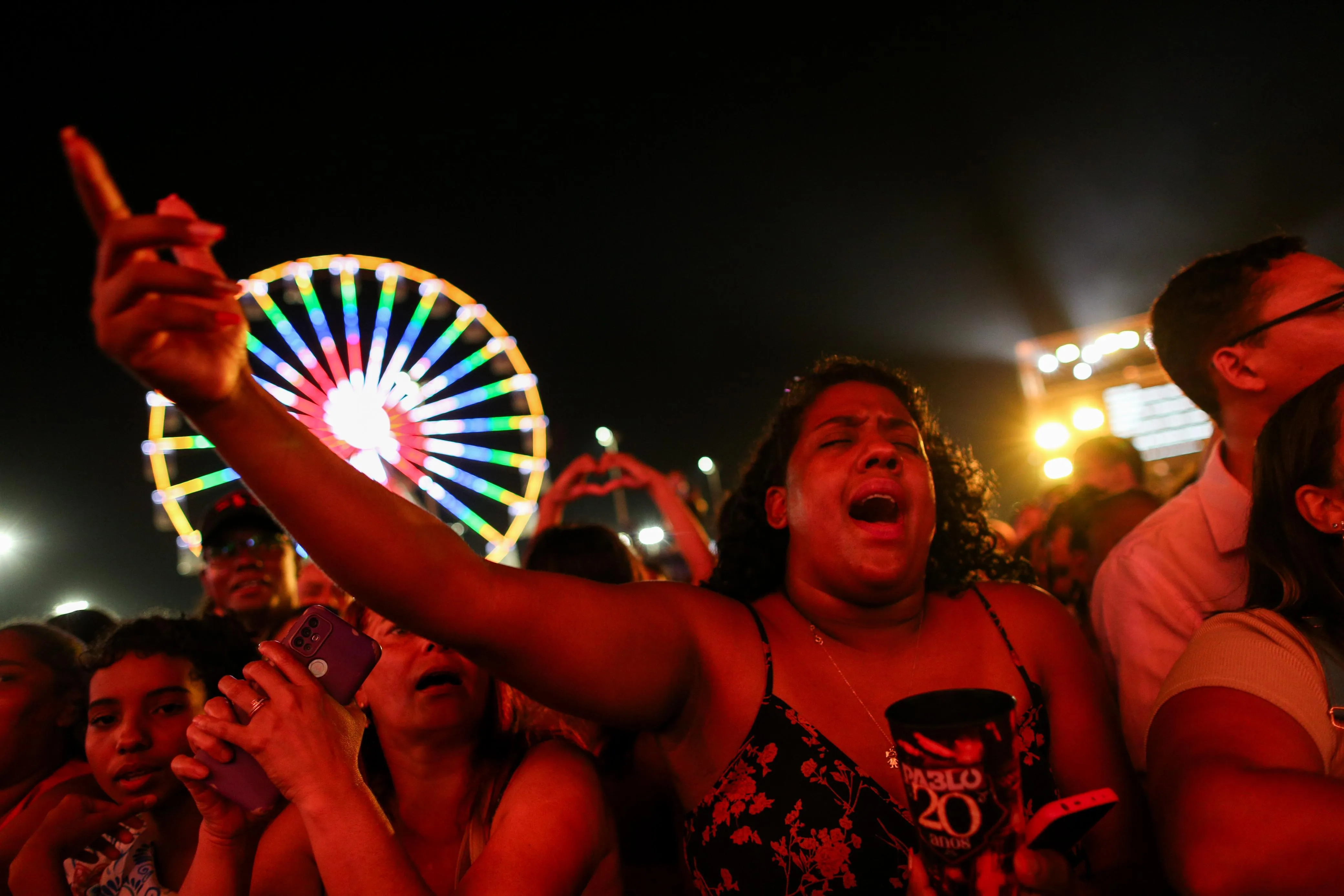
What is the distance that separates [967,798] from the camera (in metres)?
1.14

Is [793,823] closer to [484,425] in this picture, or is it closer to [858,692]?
[858,692]

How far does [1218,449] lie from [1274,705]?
1578 mm

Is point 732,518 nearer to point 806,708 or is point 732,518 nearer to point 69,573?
point 806,708

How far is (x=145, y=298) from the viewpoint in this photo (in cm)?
120

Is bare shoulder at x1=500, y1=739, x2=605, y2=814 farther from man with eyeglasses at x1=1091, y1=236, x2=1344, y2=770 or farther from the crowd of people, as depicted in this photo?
man with eyeglasses at x1=1091, y1=236, x2=1344, y2=770

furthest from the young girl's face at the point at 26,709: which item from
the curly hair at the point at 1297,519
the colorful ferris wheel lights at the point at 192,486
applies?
the colorful ferris wheel lights at the point at 192,486

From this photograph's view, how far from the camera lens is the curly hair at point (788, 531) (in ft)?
8.25

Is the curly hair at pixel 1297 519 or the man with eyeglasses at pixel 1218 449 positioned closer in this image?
the curly hair at pixel 1297 519

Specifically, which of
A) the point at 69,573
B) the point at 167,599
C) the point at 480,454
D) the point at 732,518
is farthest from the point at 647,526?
the point at 732,518

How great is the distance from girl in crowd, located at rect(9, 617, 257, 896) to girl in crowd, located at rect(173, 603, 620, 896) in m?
Answer: 0.71

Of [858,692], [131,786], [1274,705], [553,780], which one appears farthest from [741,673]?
[131,786]

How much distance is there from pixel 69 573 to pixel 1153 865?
37.0m

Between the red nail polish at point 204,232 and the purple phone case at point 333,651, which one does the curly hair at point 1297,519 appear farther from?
the red nail polish at point 204,232

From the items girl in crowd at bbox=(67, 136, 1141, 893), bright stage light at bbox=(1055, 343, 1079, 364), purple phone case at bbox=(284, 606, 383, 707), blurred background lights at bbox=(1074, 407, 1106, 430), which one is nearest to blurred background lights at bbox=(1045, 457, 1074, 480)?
blurred background lights at bbox=(1074, 407, 1106, 430)
